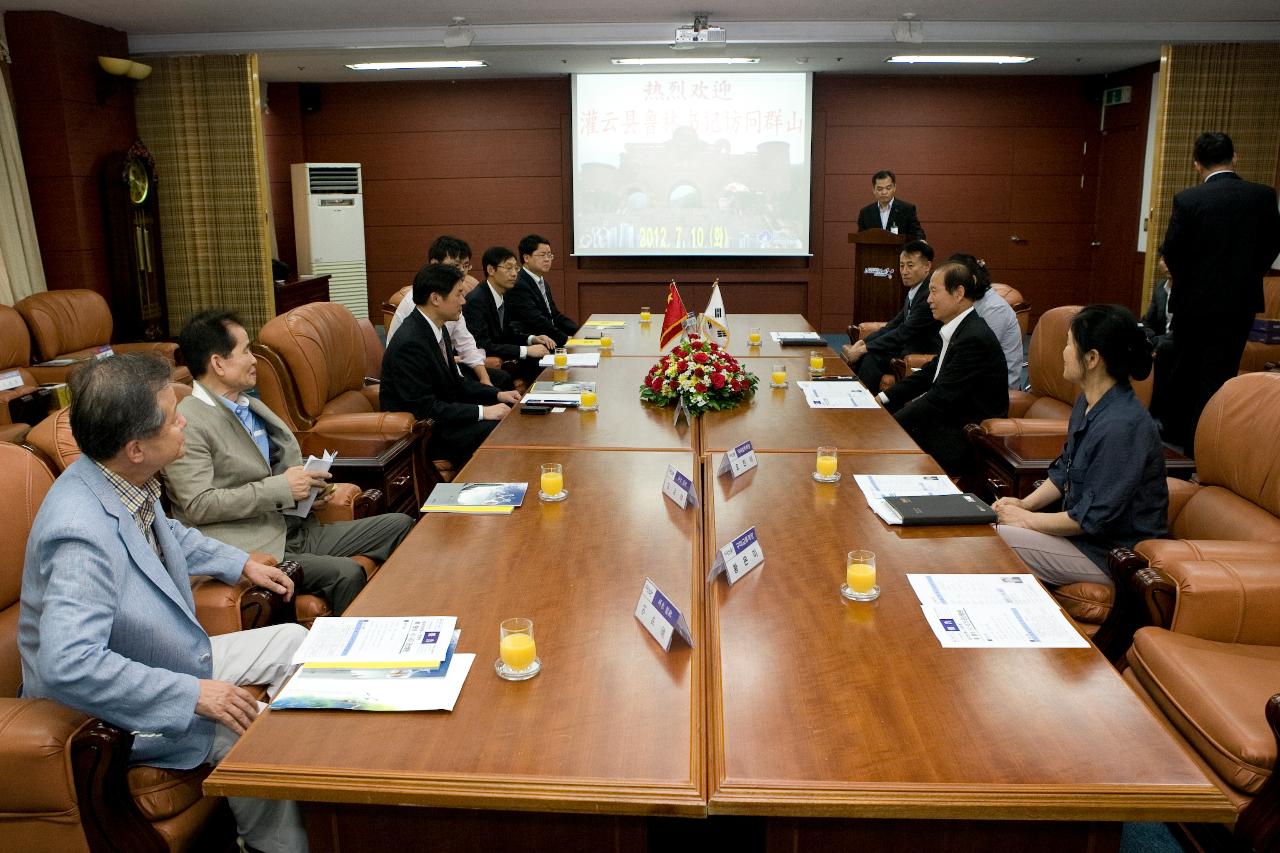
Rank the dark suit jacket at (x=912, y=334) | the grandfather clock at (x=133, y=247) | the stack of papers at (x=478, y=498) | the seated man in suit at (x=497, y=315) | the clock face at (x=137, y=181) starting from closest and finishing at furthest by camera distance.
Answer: the stack of papers at (x=478, y=498) → the dark suit jacket at (x=912, y=334) → the seated man in suit at (x=497, y=315) → the grandfather clock at (x=133, y=247) → the clock face at (x=137, y=181)

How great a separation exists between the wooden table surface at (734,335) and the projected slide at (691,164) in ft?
8.71

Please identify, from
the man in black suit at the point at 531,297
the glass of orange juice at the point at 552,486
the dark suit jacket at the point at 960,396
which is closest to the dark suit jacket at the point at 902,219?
the man in black suit at the point at 531,297

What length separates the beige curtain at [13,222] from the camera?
6.08 m

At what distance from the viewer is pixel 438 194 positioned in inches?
364

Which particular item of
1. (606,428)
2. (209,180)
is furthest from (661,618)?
(209,180)

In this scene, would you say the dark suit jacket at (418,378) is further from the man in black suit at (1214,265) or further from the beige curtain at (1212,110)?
the beige curtain at (1212,110)

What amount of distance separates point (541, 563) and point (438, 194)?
7773 millimetres

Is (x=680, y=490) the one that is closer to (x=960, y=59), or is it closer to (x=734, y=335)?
(x=734, y=335)

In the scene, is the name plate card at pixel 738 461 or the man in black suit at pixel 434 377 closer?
the name plate card at pixel 738 461

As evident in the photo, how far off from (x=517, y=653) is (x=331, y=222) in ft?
26.8

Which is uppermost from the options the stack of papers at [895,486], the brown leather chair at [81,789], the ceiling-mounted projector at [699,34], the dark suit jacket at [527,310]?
the ceiling-mounted projector at [699,34]

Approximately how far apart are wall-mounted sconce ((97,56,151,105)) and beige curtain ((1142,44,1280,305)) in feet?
24.5

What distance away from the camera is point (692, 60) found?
821cm

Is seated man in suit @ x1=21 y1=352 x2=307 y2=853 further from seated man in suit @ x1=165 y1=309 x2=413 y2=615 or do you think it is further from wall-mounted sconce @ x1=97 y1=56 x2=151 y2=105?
wall-mounted sconce @ x1=97 y1=56 x2=151 y2=105
